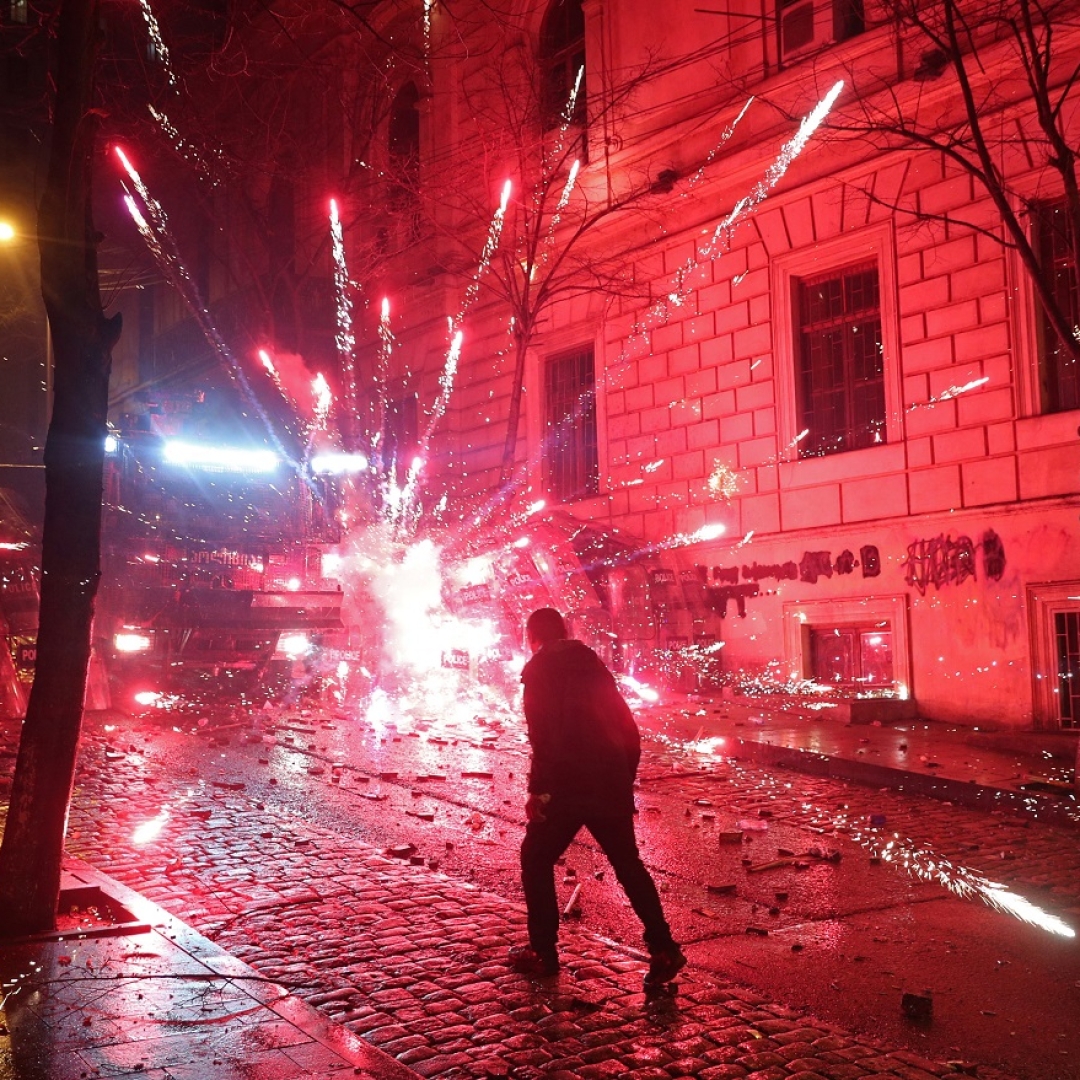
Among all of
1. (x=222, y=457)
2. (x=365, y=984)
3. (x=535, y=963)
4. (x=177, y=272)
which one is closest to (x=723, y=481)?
(x=222, y=457)

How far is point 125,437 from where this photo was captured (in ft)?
53.4

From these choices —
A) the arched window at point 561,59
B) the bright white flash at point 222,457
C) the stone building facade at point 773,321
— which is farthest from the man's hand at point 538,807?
the arched window at point 561,59

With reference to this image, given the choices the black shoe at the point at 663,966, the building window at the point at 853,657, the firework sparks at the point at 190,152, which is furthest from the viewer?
the firework sparks at the point at 190,152

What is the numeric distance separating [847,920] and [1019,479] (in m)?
9.13

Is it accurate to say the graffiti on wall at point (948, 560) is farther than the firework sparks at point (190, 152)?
No

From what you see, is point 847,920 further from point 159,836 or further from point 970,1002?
point 159,836

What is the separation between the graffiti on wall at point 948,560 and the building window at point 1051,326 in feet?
5.98

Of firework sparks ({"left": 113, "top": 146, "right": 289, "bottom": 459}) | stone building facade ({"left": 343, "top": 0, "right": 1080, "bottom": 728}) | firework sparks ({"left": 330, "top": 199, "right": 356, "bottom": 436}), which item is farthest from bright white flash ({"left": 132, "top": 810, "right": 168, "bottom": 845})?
firework sparks ({"left": 113, "top": 146, "right": 289, "bottom": 459})

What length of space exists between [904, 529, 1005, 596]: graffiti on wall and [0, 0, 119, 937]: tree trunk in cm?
1130

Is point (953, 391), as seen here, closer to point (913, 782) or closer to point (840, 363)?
point (840, 363)

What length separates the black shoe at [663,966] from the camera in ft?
16.6

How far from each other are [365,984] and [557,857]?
40.8 inches

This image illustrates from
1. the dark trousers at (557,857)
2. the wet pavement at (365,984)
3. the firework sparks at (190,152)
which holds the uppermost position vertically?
the firework sparks at (190,152)

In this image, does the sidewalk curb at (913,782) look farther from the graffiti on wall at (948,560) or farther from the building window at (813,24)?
the building window at (813,24)
